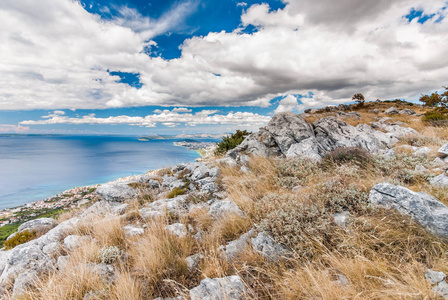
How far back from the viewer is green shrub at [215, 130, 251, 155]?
689 inches

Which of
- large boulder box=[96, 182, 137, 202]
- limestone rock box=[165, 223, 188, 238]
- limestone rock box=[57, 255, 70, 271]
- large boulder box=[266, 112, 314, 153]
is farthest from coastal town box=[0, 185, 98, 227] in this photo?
large boulder box=[266, 112, 314, 153]

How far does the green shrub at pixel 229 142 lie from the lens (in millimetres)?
17500

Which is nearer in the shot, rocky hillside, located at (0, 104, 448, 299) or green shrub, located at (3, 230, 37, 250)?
rocky hillside, located at (0, 104, 448, 299)

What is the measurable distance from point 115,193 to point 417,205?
12.0 meters

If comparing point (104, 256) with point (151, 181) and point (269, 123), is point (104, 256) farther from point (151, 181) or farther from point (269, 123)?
point (269, 123)

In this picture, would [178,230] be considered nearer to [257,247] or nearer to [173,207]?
[173,207]

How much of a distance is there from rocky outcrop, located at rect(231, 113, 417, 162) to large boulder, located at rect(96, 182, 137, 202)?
6956mm

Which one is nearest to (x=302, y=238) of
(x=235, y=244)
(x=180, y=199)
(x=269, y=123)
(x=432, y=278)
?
(x=235, y=244)

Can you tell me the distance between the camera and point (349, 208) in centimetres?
432

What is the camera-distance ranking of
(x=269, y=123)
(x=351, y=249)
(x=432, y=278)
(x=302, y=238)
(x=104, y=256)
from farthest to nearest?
(x=269, y=123) < (x=104, y=256) < (x=302, y=238) < (x=351, y=249) < (x=432, y=278)

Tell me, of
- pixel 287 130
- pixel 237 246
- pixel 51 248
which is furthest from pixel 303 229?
pixel 287 130

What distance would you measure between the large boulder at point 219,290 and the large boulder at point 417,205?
12.4 ft

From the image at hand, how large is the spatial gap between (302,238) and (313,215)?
780 mm

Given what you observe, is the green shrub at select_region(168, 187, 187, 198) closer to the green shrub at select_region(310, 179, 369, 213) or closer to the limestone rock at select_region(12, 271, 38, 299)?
the limestone rock at select_region(12, 271, 38, 299)
